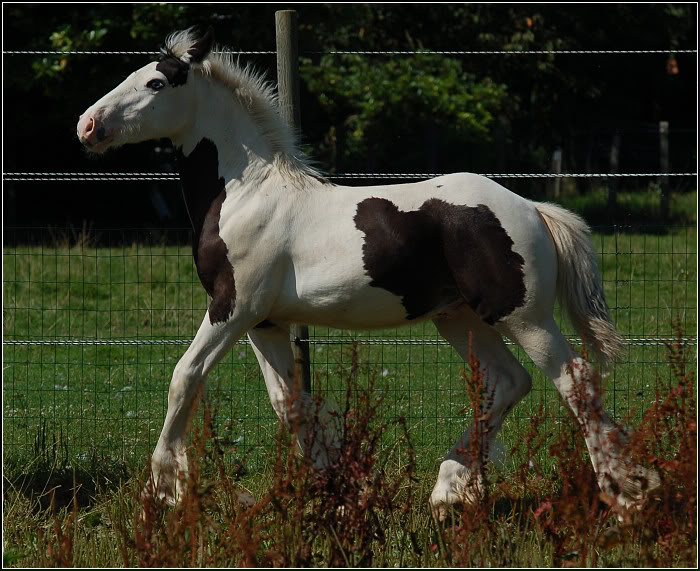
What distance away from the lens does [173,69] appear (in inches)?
182

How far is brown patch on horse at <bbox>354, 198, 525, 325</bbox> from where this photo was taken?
4.34 metres

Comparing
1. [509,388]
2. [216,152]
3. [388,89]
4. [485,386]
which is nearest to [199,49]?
[216,152]

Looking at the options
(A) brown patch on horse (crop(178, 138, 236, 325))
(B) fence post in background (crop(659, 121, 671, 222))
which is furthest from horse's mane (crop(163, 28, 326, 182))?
(B) fence post in background (crop(659, 121, 671, 222))

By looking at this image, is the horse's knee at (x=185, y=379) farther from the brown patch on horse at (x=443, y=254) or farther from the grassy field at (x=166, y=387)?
the brown patch on horse at (x=443, y=254)

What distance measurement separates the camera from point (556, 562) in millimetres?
3729

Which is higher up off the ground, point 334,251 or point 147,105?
point 147,105

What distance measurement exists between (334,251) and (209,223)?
643 mm

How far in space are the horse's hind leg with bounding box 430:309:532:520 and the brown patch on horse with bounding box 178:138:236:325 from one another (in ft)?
3.88

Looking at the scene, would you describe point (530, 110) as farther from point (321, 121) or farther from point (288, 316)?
point (288, 316)

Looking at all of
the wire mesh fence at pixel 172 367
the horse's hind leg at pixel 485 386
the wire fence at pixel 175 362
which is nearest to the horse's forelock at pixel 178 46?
the wire fence at pixel 175 362

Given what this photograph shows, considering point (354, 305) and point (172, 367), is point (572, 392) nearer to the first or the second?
point (354, 305)

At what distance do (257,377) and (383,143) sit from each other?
929 centimetres

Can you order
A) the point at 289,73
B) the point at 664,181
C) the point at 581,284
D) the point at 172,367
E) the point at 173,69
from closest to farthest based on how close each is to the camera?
the point at 581,284
the point at 173,69
the point at 289,73
the point at 172,367
the point at 664,181

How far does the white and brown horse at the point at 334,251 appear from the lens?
4367mm
